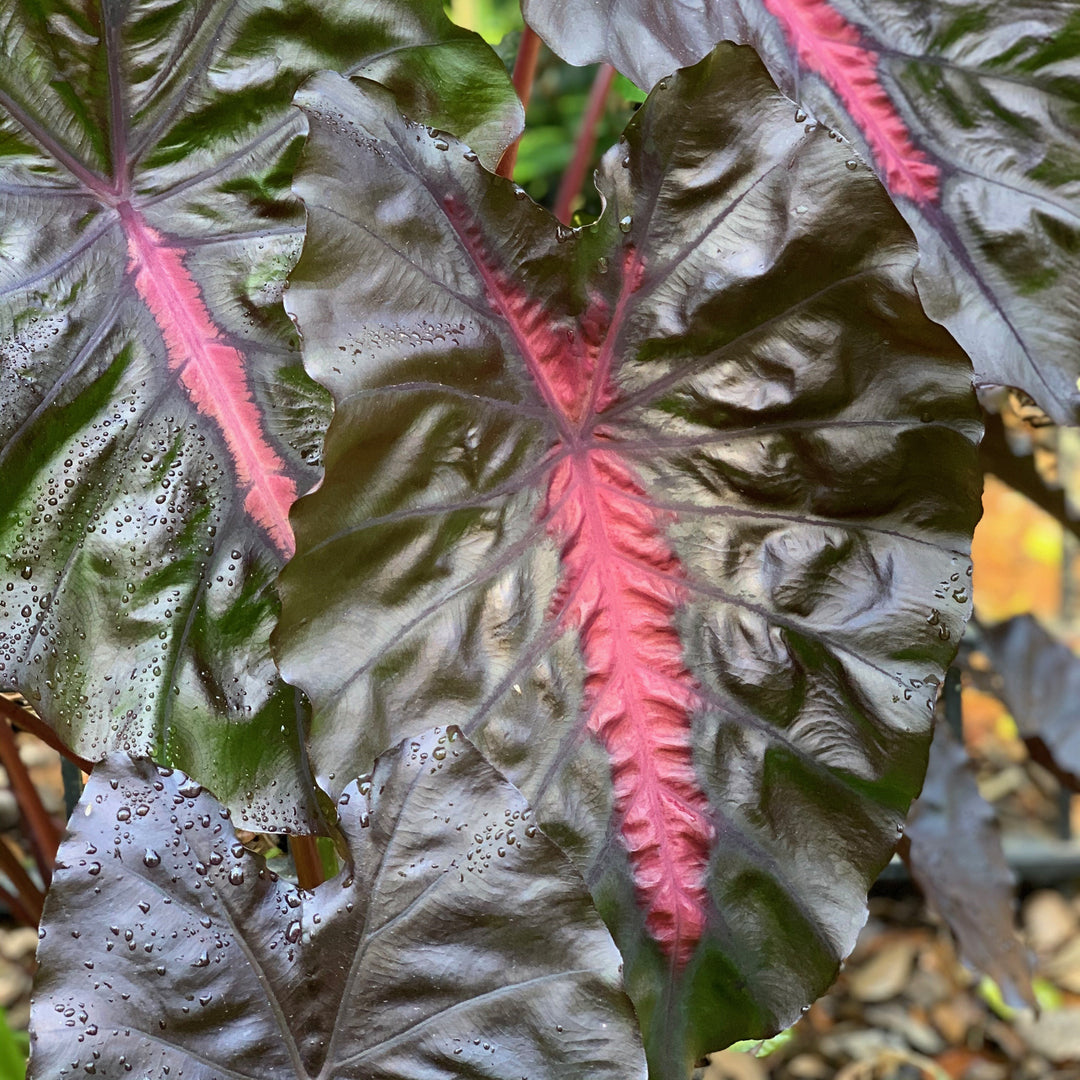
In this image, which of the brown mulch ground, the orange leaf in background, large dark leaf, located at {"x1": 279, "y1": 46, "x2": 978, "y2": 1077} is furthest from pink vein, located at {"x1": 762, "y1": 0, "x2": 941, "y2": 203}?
the orange leaf in background

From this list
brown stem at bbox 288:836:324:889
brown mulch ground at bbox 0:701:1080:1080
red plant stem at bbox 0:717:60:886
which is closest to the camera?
brown stem at bbox 288:836:324:889

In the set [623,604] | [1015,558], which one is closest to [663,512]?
[623,604]

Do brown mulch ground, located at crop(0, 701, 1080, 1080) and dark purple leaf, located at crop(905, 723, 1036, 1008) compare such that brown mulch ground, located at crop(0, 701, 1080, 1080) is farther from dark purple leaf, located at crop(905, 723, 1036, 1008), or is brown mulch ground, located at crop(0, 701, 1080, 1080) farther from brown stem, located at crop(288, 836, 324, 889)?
brown stem, located at crop(288, 836, 324, 889)

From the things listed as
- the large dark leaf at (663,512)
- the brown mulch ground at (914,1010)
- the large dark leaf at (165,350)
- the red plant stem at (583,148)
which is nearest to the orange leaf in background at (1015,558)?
the brown mulch ground at (914,1010)

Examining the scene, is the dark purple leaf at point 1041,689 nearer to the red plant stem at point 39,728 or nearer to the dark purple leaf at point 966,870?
the dark purple leaf at point 966,870

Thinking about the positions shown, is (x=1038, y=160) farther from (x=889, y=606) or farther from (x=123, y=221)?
(x=123, y=221)

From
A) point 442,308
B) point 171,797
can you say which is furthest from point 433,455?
point 171,797
